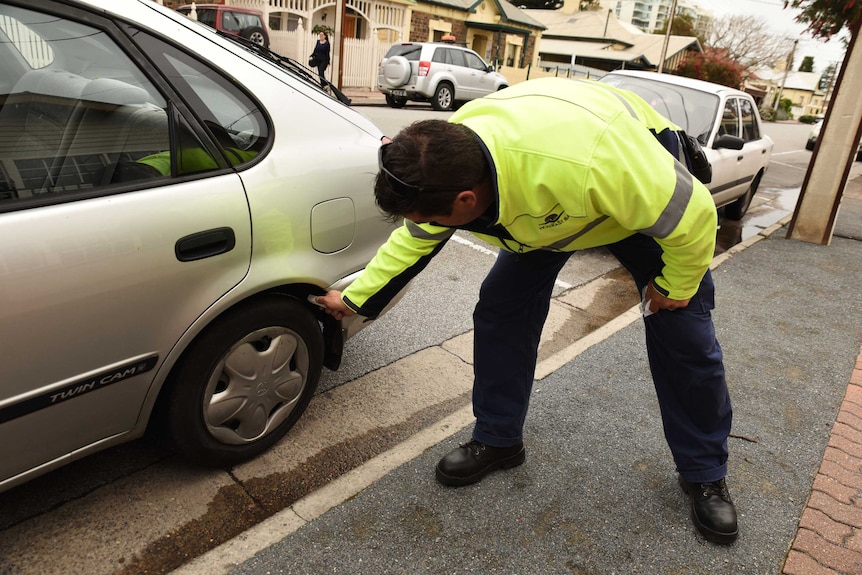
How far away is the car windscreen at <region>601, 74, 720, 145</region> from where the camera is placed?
609 cm

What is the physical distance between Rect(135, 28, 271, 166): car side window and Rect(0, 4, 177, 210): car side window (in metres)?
0.09

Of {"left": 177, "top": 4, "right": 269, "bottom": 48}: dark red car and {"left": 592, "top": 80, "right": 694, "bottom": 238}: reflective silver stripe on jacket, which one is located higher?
{"left": 592, "top": 80, "right": 694, "bottom": 238}: reflective silver stripe on jacket

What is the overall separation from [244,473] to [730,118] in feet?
20.2

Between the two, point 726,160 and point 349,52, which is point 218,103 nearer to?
point 726,160

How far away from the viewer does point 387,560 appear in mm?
2006

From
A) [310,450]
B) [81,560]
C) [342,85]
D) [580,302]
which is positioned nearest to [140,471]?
[81,560]

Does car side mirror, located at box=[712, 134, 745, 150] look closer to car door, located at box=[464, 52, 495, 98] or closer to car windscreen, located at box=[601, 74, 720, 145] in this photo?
car windscreen, located at box=[601, 74, 720, 145]

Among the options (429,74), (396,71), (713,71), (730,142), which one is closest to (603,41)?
(713,71)

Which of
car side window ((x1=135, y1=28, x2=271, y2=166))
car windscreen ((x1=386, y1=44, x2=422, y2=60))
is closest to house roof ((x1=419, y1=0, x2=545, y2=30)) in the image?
car windscreen ((x1=386, y1=44, x2=422, y2=60))

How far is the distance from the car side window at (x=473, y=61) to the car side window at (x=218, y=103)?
16.3 metres

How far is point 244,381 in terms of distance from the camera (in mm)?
2219

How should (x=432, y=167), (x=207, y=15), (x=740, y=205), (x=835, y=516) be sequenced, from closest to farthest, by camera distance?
(x=432, y=167)
(x=835, y=516)
(x=740, y=205)
(x=207, y=15)

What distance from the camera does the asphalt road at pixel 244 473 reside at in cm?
202

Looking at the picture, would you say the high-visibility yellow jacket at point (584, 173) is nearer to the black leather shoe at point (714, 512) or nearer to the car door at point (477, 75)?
the black leather shoe at point (714, 512)
